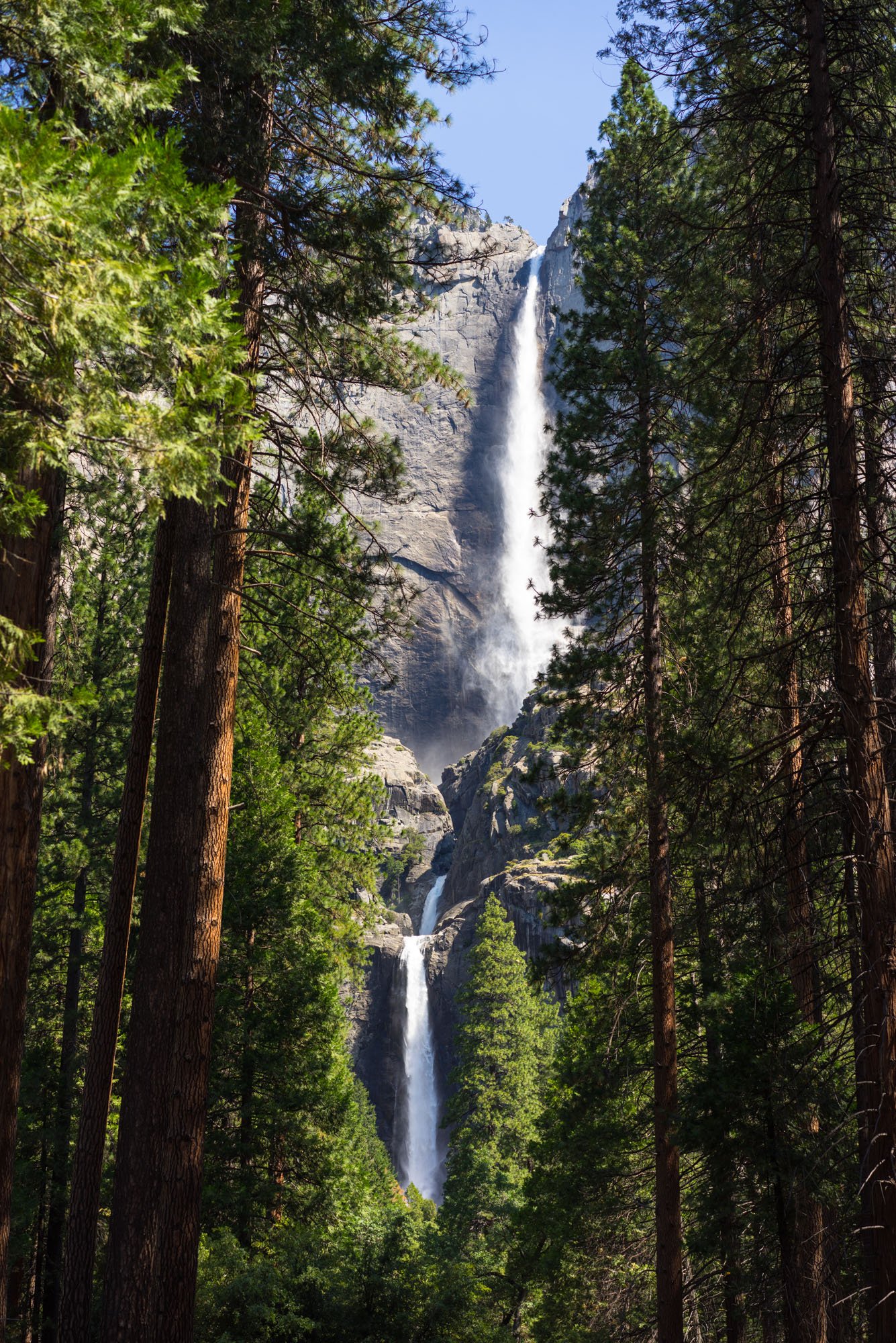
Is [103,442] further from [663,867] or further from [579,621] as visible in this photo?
[579,621]

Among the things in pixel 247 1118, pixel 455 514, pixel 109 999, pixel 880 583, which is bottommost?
pixel 247 1118

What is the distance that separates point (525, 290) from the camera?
313 ft

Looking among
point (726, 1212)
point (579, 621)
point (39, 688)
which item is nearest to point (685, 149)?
point (39, 688)

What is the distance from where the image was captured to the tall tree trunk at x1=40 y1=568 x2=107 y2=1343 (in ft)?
39.9

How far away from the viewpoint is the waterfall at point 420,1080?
140ft

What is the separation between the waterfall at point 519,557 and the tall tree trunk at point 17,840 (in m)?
75.5

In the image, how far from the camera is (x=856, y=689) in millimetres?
4496

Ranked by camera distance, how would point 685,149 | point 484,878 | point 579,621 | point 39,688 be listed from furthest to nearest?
point 579,621, point 484,878, point 685,149, point 39,688

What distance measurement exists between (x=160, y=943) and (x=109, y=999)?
6.86 feet

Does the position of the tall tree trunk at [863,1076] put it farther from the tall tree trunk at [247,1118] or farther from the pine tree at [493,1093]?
the pine tree at [493,1093]

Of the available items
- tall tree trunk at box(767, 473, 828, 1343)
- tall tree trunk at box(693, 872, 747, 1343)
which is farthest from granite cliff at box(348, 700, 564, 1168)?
tall tree trunk at box(767, 473, 828, 1343)

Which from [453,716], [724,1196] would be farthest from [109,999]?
[453,716]

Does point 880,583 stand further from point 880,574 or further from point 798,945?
point 798,945

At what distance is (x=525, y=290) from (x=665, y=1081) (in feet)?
315
